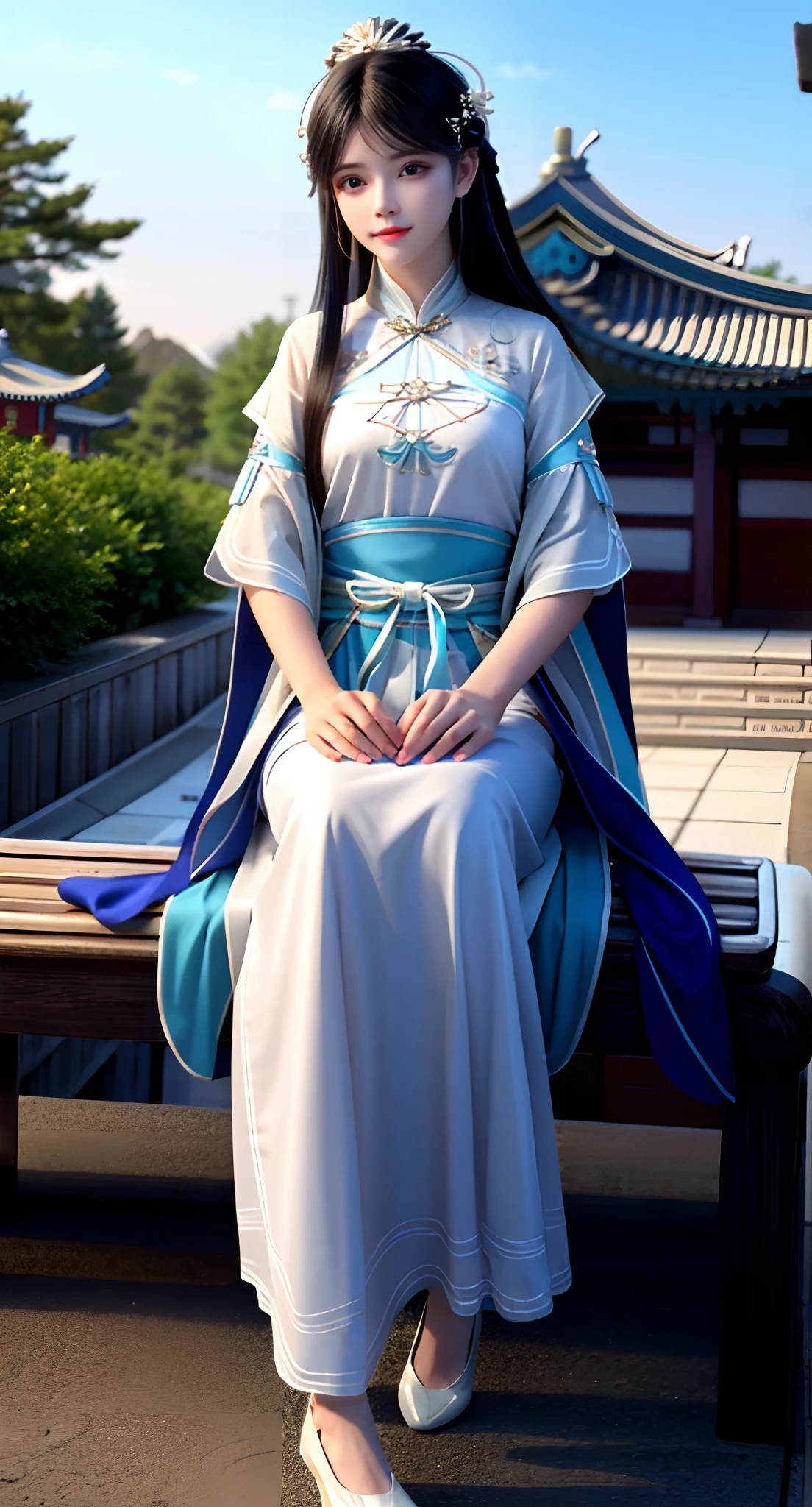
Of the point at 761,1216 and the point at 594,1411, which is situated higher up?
the point at 761,1216

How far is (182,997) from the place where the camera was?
180cm

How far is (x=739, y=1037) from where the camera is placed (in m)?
1.72

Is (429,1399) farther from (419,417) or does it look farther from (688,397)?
(688,397)

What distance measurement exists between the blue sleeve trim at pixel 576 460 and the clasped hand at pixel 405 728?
384 mm

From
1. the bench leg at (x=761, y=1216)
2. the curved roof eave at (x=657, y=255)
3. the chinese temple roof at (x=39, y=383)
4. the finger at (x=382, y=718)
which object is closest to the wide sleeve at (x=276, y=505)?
the finger at (x=382, y=718)

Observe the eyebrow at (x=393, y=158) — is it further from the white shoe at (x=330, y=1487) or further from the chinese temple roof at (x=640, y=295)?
the chinese temple roof at (x=640, y=295)

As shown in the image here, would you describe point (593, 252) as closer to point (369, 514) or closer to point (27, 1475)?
point (369, 514)

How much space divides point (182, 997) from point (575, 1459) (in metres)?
0.76

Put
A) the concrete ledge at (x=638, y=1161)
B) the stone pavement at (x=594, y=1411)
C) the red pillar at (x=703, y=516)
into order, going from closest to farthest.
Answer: the stone pavement at (x=594, y=1411) → the concrete ledge at (x=638, y=1161) → the red pillar at (x=703, y=516)

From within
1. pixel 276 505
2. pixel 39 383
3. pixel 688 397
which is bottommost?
pixel 276 505

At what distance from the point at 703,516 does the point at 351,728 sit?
11463mm

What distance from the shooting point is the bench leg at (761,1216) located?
1.71 meters

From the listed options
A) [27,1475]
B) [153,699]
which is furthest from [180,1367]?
[153,699]

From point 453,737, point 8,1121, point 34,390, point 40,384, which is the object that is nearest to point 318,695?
point 453,737
